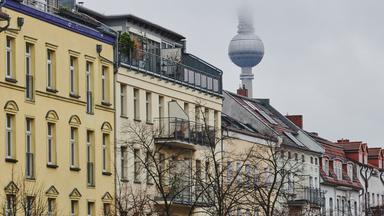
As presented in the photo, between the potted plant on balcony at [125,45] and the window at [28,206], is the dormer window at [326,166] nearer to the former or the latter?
the potted plant on balcony at [125,45]

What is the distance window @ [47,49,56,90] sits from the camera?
74.2m

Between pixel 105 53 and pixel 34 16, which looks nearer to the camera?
pixel 34 16

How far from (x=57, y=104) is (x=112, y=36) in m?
7.42

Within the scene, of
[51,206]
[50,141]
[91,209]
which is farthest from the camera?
[91,209]

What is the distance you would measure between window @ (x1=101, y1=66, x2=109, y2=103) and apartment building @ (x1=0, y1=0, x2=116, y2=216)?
0.05 meters

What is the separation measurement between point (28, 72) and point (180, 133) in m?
18.0

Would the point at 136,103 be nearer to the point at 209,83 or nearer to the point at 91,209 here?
the point at 91,209

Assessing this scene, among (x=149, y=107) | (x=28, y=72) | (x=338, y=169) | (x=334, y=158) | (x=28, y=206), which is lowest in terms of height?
(x=28, y=206)

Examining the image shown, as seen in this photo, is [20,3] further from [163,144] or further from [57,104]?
[163,144]

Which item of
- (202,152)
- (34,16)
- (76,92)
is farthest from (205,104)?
(34,16)

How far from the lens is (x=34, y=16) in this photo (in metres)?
71.9

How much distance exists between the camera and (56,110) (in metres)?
74.6

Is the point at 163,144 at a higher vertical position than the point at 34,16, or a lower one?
lower

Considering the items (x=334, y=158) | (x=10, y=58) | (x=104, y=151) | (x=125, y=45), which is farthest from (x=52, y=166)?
(x=334, y=158)
